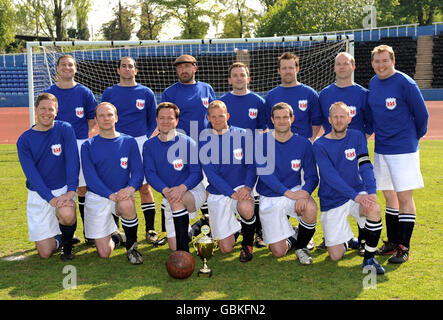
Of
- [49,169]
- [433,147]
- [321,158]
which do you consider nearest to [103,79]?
[433,147]

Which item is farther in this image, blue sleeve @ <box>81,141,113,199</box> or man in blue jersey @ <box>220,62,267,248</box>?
man in blue jersey @ <box>220,62,267,248</box>

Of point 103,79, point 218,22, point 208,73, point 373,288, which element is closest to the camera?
point 373,288

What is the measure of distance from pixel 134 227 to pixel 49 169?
106cm

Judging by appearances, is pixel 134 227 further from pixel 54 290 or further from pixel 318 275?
pixel 318 275

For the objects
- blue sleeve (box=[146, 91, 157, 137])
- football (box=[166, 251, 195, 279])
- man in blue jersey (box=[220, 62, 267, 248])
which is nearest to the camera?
football (box=[166, 251, 195, 279])

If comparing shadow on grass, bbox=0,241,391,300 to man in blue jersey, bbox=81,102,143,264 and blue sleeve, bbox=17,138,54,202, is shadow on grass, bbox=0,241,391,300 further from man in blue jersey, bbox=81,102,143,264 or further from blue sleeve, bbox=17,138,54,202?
blue sleeve, bbox=17,138,54,202

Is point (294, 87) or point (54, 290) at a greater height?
point (294, 87)

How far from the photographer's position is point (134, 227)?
4219 millimetres

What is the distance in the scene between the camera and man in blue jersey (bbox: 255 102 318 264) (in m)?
4.16

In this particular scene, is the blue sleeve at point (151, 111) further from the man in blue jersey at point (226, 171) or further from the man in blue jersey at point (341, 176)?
the man in blue jersey at point (341, 176)

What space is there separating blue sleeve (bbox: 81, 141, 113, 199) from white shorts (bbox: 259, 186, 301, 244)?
155cm

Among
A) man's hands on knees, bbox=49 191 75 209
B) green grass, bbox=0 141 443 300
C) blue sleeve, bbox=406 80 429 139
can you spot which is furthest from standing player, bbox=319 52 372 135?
man's hands on knees, bbox=49 191 75 209

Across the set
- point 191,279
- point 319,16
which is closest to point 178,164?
point 191,279

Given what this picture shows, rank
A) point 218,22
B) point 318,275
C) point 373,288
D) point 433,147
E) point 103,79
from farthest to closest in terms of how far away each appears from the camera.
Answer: point 218,22 < point 103,79 < point 433,147 < point 318,275 < point 373,288
